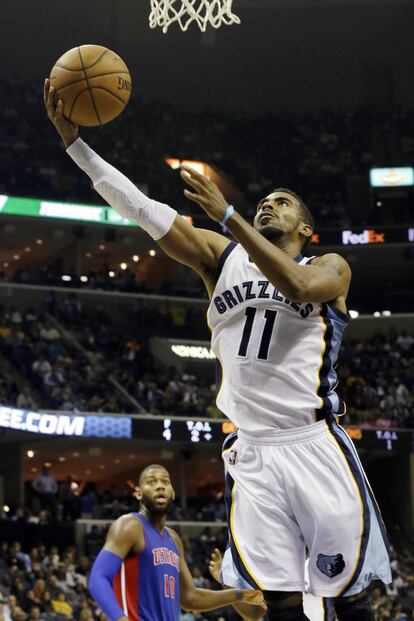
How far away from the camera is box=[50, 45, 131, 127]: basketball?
4.64 meters

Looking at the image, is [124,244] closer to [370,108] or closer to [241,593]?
[370,108]

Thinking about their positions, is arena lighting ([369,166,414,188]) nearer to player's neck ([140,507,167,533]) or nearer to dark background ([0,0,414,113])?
dark background ([0,0,414,113])

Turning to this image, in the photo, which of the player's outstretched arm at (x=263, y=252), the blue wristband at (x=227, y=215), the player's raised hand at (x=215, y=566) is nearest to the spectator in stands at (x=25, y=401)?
the player's raised hand at (x=215, y=566)

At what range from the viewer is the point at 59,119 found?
452cm

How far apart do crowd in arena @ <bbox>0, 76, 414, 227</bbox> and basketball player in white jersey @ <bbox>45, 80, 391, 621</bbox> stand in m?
24.4

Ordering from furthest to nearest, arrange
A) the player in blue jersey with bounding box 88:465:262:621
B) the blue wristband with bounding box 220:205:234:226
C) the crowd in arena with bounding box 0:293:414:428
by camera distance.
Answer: the crowd in arena with bounding box 0:293:414:428 → the player in blue jersey with bounding box 88:465:262:621 → the blue wristband with bounding box 220:205:234:226

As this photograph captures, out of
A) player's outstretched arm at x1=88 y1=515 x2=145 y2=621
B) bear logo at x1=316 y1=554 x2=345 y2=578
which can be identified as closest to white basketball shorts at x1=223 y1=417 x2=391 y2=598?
bear logo at x1=316 y1=554 x2=345 y2=578

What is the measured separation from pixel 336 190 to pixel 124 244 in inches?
255

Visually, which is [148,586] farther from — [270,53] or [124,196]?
[270,53]

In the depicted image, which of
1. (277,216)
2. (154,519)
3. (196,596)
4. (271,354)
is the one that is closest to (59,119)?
(277,216)

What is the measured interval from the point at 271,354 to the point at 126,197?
83 centimetres

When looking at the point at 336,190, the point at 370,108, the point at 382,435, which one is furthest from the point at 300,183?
the point at 382,435

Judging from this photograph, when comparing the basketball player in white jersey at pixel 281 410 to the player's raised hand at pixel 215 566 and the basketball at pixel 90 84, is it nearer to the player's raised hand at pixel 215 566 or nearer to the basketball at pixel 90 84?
the basketball at pixel 90 84

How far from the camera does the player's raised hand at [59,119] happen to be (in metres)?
4.50
